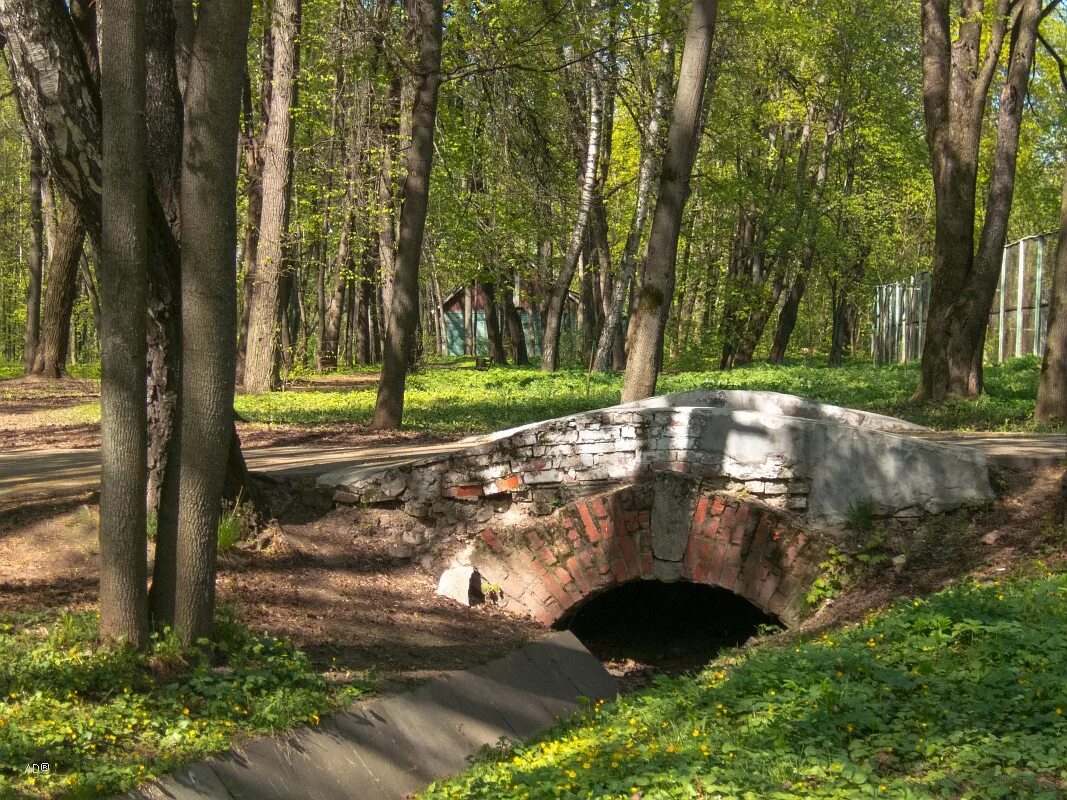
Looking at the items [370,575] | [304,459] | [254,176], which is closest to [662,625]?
[370,575]

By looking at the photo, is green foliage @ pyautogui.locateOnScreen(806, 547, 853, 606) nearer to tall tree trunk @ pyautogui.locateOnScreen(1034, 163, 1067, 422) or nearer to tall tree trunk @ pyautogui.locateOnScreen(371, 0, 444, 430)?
tall tree trunk @ pyautogui.locateOnScreen(1034, 163, 1067, 422)

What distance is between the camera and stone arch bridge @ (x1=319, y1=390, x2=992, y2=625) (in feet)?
29.5

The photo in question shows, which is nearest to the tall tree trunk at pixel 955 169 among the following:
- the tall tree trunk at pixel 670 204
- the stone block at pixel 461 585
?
the tall tree trunk at pixel 670 204

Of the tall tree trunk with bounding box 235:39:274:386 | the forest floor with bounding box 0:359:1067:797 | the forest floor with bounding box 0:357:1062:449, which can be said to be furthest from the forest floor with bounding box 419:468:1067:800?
the tall tree trunk with bounding box 235:39:274:386

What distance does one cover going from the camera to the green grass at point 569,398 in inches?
526

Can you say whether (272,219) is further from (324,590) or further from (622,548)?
(324,590)

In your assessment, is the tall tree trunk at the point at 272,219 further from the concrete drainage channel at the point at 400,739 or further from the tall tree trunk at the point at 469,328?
the tall tree trunk at the point at 469,328

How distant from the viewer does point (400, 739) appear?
6.05 meters

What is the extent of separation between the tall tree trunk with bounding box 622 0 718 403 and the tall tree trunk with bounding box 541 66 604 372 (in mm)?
4811

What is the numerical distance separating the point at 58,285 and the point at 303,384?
184 inches

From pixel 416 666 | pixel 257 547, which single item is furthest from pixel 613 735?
pixel 257 547

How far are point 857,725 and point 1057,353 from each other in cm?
804

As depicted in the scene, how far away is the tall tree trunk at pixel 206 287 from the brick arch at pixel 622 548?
3.69 m

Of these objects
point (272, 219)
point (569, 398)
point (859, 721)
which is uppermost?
point (272, 219)
